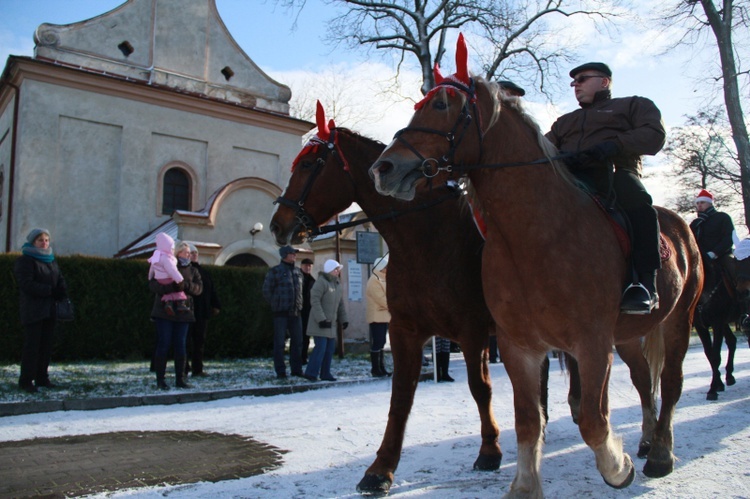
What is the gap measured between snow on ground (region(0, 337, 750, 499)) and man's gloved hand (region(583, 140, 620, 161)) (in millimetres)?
2145

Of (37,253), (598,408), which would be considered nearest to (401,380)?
(598,408)

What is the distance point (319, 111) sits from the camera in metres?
5.20

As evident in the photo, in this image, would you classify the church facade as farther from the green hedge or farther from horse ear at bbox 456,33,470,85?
horse ear at bbox 456,33,470,85

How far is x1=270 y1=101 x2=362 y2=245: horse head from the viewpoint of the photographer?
193 inches

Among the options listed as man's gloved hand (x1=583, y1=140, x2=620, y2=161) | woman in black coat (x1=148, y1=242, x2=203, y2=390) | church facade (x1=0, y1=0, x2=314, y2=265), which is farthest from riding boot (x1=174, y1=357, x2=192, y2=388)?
church facade (x1=0, y1=0, x2=314, y2=265)

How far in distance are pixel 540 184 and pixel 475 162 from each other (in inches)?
16.2

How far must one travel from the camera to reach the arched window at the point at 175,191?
24.8 m

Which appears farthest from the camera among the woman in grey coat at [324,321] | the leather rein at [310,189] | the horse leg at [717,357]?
the woman in grey coat at [324,321]

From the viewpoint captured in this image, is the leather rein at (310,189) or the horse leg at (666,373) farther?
the leather rein at (310,189)

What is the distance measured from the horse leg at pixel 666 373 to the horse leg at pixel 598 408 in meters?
1.10

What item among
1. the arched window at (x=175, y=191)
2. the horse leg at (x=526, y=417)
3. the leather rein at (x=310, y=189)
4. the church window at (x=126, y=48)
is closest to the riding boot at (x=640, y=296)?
the horse leg at (x=526, y=417)

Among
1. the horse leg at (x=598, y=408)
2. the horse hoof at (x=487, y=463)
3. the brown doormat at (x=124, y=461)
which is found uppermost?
the horse leg at (x=598, y=408)

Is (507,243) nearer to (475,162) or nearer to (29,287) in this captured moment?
(475,162)

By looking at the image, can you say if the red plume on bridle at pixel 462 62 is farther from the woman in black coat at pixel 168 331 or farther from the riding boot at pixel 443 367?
the riding boot at pixel 443 367
